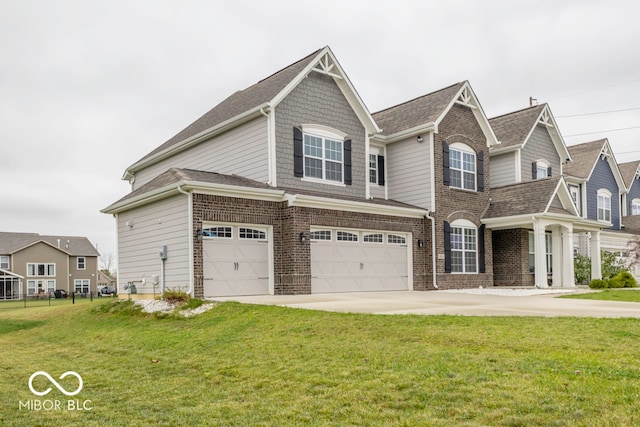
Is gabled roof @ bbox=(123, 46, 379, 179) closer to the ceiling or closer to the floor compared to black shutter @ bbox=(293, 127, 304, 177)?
closer to the ceiling

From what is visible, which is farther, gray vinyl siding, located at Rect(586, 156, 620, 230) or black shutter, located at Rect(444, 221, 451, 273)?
gray vinyl siding, located at Rect(586, 156, 620, 230)

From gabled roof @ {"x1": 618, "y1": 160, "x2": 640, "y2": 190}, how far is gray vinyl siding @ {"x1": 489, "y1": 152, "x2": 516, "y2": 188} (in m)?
14.2

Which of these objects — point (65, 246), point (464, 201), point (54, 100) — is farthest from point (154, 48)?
point (65, 246)

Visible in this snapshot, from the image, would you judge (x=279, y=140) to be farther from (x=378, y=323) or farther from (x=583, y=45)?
(x=583, y=45)

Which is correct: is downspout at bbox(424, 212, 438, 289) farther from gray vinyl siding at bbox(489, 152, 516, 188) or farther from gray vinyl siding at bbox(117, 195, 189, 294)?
gray vinyl siding at bbox(117, 195, 189, 294)

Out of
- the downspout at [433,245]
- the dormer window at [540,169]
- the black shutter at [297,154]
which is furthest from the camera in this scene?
the dormer window at [540,169]

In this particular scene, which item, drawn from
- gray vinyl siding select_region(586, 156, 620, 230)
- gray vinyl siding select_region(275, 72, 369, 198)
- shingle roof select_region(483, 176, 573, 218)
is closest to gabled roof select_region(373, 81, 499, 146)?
shingle roof select_region(483, 176, 573, 218)

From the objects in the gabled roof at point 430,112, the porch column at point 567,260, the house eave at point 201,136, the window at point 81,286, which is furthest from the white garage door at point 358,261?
the window at point 81,286

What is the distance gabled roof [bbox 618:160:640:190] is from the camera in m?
37.1

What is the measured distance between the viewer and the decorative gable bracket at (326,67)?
816 inches

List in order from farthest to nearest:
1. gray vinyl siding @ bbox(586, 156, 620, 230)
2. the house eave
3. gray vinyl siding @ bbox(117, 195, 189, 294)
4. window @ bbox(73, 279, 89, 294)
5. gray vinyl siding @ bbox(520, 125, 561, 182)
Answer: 1. window @ bbox(73, 279, 89, 294)
2. gray vinyl siding @ bbox(586, 156, 620, 230)
3. gray vinyl siding @ bbox(520, 125, 561, 182)
4. the house eave
5. gray vinyl siding @ bbox(117, 195, 189, 294)

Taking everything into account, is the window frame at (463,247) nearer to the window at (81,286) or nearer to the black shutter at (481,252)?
the black shutter at (481,252)

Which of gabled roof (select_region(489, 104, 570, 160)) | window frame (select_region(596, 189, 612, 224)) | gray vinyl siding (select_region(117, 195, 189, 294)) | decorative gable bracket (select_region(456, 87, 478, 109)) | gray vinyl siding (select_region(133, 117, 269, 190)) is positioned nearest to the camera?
gray vinyl siding (select_region(117, 195, 189, 294))

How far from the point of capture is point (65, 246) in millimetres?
67250
